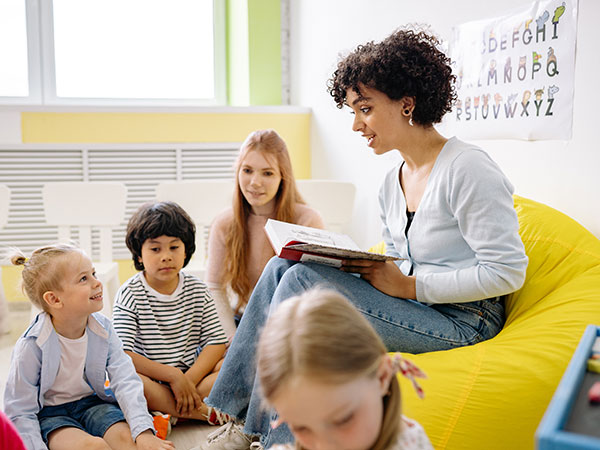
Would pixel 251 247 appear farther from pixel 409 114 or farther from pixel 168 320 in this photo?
pixel 409 114

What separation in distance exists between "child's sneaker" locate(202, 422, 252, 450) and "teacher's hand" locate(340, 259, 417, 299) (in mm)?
503

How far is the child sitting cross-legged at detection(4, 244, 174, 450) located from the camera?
159cm

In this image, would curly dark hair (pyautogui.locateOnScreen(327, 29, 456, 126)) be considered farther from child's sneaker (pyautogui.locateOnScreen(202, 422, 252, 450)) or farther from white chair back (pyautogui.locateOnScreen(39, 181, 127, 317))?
white chair back (pyautogui.locateOnScreen(39, 181, 127, 317))

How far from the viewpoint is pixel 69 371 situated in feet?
5.45

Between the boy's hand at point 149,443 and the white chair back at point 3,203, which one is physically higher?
the white chair back at point 3,203

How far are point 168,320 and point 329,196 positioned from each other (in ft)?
4.15

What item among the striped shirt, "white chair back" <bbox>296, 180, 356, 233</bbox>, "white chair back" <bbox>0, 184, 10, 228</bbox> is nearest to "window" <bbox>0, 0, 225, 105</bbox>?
"white chair back" <bbox>0, 184, 10, 228</bbox>

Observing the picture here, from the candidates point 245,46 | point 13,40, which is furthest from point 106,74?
point 245,46

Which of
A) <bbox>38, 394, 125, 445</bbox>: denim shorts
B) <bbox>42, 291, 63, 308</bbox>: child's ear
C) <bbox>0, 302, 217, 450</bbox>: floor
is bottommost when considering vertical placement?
<bbox>0, 302, 217, 450</bbox>: floor

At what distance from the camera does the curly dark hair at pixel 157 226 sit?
1.97 meters

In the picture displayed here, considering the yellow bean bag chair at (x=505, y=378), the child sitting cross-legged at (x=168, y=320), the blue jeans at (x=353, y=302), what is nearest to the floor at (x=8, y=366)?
the child sitting cross-legged at (x=168, y=320)

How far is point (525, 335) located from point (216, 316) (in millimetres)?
996

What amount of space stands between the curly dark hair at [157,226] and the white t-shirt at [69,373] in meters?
0.39

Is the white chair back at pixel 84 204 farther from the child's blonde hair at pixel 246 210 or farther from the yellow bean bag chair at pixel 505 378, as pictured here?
the yellow bean bag chair at pixel 505 378
